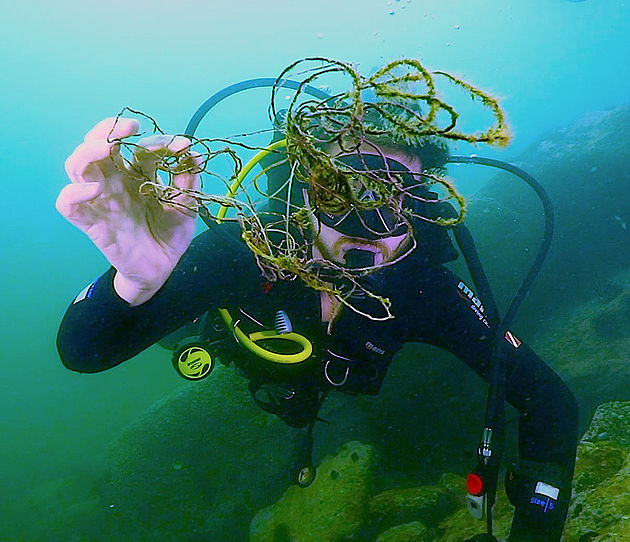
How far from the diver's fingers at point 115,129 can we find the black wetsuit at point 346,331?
82 centimetres

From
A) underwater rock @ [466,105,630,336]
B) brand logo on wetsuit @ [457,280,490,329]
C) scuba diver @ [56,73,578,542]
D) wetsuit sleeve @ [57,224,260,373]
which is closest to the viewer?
scuba diver @ [56,73,578,542]

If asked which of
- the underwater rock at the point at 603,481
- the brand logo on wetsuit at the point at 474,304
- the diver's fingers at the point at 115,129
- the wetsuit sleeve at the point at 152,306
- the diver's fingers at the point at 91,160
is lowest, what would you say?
the underwater rock at the point at 603,481

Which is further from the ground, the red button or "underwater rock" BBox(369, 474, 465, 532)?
the red button

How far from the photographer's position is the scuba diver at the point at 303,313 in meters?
1.66

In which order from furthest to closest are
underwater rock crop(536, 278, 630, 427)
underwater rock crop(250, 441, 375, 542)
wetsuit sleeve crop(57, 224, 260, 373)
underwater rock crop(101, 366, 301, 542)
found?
underwater rock crop(101, 366, 301, 542)
underwater rock crop(536, 278, 630, 427)
underwater rock crop(250, 441, 375, 542)
wetsuit sleeve crop(57, 224, 260, 373)

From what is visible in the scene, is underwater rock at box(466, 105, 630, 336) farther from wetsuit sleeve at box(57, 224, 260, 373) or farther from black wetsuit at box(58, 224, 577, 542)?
wetsuit sleeve at box(57, 224, 260, 373)

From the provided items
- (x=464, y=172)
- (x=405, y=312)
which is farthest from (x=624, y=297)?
(x=464, y=172)

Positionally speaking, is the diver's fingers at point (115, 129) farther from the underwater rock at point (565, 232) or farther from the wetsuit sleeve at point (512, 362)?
the underwater rock at point (565, 232)

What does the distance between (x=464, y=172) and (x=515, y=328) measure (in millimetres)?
37090

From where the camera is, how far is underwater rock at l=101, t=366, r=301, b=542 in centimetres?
509

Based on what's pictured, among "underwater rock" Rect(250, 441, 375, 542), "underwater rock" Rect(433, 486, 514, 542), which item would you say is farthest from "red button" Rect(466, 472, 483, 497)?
"underwater rock" Rect(250, 441, 375, 542)

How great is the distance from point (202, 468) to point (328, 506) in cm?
226

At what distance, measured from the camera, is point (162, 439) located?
5793mm

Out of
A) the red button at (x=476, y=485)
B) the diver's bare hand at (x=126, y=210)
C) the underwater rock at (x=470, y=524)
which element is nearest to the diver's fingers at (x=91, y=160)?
the diver's bare hand at (x=126, y=210)
